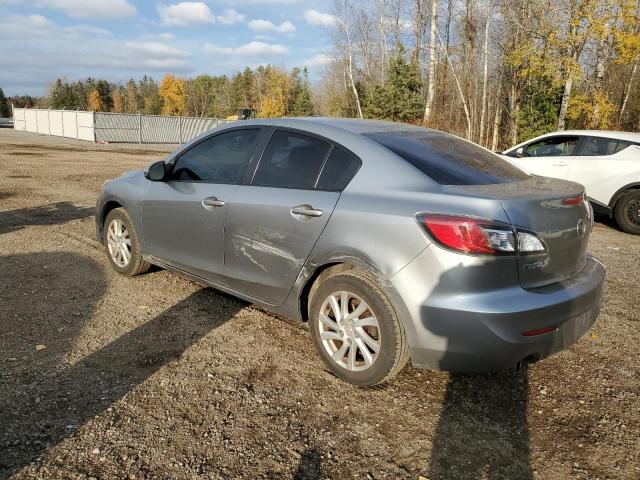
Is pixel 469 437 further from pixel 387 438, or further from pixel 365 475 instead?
pixel 365 475

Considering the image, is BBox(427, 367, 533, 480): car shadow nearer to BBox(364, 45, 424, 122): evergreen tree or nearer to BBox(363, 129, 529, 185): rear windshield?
BBox(363, 129, 529, 185): rear windshield

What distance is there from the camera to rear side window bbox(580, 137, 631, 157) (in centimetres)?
870

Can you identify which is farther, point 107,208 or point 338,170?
point 107,208

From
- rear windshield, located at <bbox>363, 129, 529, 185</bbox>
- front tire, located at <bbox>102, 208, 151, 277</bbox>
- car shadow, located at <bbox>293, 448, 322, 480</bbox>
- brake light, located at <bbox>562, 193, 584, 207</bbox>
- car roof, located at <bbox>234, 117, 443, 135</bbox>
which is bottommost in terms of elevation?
car shadow, located at <bbox>293, 448, 322, 480</bbox>

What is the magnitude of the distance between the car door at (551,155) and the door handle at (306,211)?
6970 mm

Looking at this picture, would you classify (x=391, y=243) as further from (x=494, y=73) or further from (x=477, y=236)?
(x=494, y=73)

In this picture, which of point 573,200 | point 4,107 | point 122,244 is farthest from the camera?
point 4,107

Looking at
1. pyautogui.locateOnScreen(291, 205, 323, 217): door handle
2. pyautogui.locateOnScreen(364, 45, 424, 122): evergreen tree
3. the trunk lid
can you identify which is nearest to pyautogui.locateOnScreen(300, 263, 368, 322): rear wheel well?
pyautogui.locateOnScreen(291, 205, 323, 217): door handle

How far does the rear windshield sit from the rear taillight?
1.29ft

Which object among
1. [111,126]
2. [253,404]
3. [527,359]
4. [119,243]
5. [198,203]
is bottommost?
[253,404]

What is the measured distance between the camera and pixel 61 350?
11.5ft

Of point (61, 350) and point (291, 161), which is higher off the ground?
point (291, 161)

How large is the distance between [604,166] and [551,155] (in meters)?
1.12

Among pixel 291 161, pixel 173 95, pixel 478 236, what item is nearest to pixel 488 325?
pixel 478 236
